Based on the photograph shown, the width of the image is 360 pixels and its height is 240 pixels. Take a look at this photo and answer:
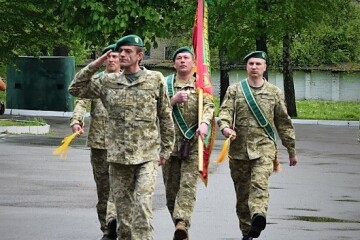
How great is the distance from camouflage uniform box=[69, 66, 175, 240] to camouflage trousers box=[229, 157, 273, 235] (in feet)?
5.54

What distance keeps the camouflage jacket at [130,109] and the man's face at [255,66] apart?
1.80 m

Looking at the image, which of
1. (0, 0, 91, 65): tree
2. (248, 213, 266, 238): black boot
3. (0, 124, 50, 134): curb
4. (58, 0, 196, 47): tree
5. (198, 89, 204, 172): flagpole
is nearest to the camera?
(248, 213, 266, 238): black boot

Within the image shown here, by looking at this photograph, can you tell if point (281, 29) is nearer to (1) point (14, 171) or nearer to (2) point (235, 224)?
(1) point (14, 171)

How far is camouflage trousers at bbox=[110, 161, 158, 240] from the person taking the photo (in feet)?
31.6

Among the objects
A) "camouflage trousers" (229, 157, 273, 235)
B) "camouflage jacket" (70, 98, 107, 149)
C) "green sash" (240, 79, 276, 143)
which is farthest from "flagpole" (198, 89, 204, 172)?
"camouflage jacket" (70, 98, 107, 149)

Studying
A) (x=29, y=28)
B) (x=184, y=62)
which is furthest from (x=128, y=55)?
(x=29, y=28)

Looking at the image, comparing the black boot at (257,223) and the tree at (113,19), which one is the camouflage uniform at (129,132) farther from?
the tree at (113,19)

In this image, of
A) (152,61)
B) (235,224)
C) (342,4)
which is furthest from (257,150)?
(152,61)

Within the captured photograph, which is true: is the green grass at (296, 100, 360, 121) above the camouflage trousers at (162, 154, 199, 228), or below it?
below

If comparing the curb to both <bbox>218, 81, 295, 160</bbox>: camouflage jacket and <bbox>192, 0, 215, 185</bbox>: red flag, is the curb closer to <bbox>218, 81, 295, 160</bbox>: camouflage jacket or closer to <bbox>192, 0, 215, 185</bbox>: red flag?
<bbox>192, 0, 215, 185</bbox>: red flag

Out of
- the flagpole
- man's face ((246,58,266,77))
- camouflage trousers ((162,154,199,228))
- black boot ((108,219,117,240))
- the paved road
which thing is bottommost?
the paved road

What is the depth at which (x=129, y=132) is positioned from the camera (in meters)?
9.90

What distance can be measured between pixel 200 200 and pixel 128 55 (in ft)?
20.4

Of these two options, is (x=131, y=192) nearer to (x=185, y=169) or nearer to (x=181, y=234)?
(x=181, y=234)
